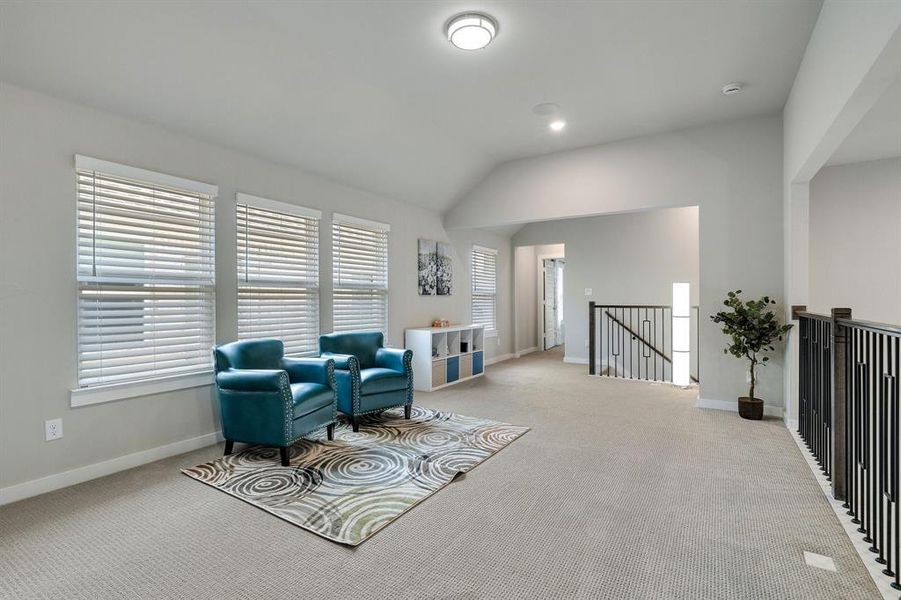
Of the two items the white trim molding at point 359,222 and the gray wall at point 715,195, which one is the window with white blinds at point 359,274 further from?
the gray wall at point 715,195

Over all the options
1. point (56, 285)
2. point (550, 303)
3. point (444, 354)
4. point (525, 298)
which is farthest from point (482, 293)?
point (56, 285)

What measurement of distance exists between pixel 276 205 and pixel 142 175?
1.16 metres

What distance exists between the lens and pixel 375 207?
5.48m

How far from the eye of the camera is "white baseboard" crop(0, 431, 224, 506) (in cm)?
267

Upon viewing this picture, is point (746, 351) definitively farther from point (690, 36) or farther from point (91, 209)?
point (91, 209)

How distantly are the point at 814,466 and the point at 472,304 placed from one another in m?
5.00

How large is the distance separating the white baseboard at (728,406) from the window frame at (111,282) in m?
4.94

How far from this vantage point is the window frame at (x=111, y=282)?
295cm

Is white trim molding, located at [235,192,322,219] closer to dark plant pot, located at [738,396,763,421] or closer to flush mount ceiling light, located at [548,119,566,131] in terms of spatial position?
flush mount ceiling light, located at [548,119,566,131]

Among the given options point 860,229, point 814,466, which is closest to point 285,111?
point 814,466

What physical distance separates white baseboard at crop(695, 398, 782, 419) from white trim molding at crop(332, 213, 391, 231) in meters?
4.23

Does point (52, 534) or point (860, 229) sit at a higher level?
point (860, 229)

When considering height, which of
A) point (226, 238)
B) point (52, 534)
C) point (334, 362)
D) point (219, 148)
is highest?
point (219, 148)

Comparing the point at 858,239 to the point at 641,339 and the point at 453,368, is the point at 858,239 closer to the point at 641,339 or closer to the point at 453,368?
the point at 641,339
